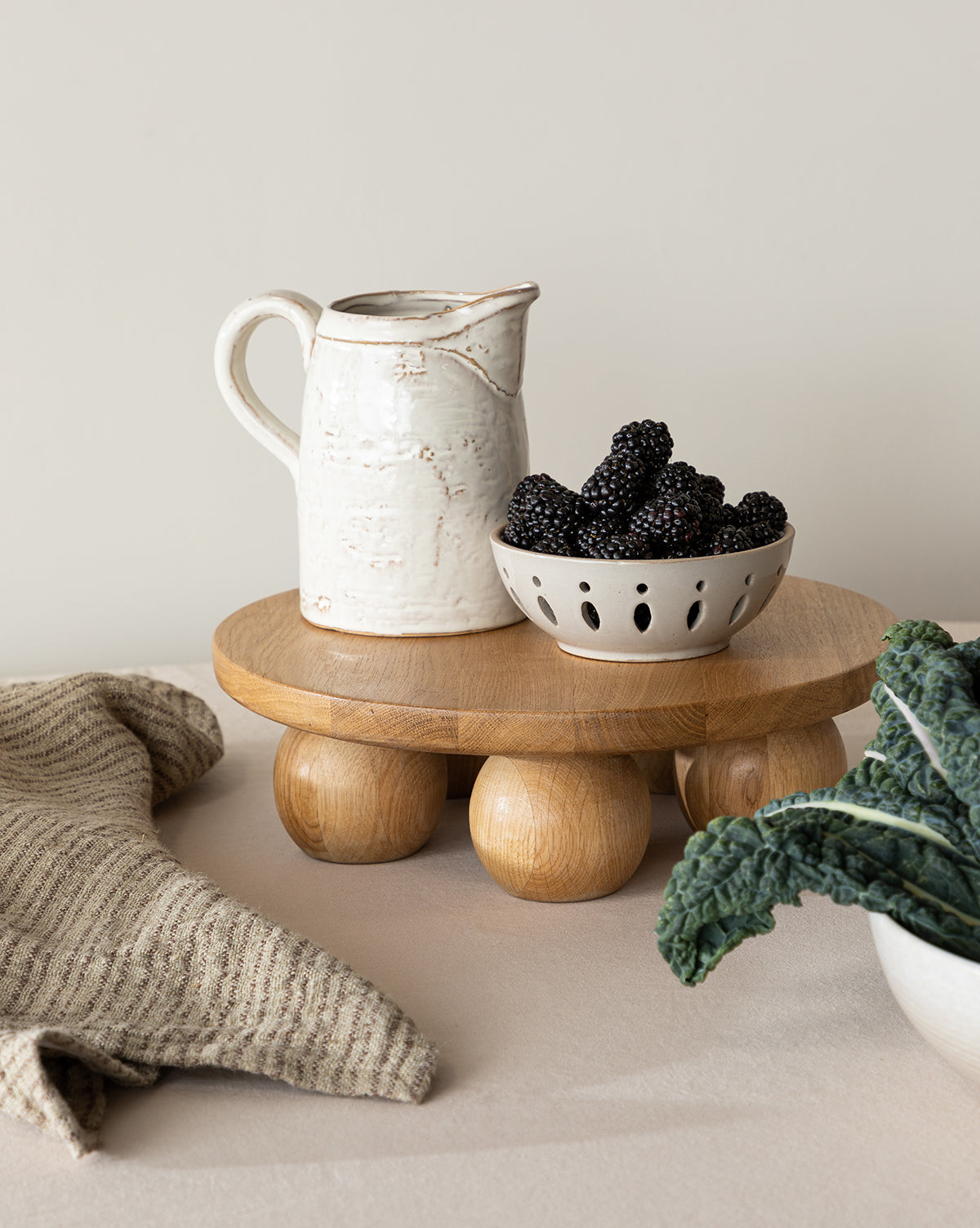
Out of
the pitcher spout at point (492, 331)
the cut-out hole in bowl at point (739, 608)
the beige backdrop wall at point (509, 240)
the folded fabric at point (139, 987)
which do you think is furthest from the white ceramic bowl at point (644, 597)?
the beige backdrop wall at point (509, 240)

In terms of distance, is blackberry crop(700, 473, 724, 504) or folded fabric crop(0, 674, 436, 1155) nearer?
folded fabric crop(0, 674, 436, 1155)

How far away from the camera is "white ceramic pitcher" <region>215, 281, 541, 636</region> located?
768mm

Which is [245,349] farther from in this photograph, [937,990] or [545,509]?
[937,990]

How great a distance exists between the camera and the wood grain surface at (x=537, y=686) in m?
0.66

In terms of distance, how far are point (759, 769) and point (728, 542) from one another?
14cm

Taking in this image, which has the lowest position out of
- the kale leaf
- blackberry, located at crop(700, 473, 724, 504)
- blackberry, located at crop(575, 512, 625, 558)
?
the kale leaf

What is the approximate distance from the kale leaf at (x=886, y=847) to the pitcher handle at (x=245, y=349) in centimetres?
45

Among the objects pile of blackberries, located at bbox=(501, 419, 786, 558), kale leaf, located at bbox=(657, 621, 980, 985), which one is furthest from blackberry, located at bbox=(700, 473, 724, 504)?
kale leaf, located at bbox=(657, 621, 980, 985)

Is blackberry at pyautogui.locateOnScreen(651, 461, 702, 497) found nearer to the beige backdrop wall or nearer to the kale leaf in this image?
the kale leaf

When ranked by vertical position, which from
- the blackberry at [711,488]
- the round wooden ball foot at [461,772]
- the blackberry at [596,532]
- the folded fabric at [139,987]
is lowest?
the round wooden ball foot at [461,772]

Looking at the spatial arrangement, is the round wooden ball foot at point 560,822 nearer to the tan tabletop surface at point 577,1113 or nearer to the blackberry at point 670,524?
the tan tabletop surface at point 577,1113

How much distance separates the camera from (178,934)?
613 millimetres

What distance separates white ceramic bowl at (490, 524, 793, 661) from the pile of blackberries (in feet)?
0.03

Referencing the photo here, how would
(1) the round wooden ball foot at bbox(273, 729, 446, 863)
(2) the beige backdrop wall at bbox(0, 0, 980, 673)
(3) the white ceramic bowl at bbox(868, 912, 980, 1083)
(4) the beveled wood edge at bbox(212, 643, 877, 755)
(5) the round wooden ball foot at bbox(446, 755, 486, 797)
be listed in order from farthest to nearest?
(2) the beige backdrop wall at bbox(0, 0, 980, 673)
(5) the round wooden ball foot at bbox(446, 755, 486, 797)
(1) the round wooden ball foot at bbox(273, 729, 446, 863)
(4) the beveled wood edge at bbox(212, 643, 877, 755)
(3) the white ceramic bowl at bbox(868, 912, 980, 1083)
